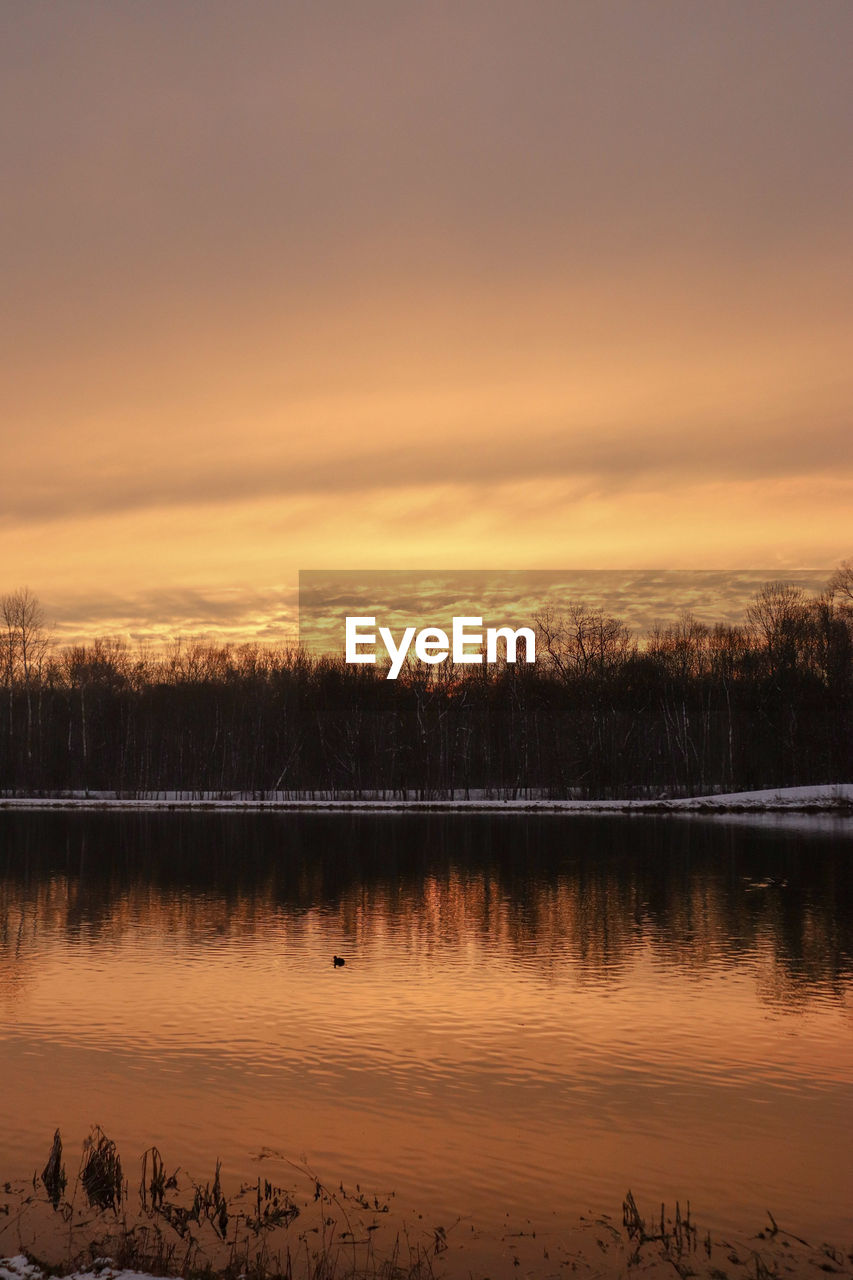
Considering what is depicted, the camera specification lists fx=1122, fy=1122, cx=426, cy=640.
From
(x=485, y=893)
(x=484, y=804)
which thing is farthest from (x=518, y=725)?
(x=485, y=893)

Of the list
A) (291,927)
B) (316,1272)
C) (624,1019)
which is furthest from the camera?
(291,927)

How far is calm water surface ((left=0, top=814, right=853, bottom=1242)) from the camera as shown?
13.5 m

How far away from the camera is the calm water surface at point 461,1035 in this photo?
13.5 m

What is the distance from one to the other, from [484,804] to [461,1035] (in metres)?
77.2

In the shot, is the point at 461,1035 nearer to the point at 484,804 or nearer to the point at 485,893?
the point at 485,893

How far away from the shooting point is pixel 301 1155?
45.4 feet

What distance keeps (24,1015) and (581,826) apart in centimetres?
5697

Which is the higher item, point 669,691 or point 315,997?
point 669,691

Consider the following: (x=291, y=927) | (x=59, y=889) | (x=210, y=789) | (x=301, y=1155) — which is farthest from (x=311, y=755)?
(x=301, y=1155)

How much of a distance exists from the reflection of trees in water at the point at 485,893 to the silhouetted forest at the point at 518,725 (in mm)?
41731

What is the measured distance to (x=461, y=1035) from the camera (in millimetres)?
19719

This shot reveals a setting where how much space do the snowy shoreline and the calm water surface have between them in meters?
45.2

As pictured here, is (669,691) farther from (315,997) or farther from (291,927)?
(315,997)

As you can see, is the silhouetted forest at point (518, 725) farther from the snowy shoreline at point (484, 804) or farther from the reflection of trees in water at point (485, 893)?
the reflection of trees in water at point (485, 893)
